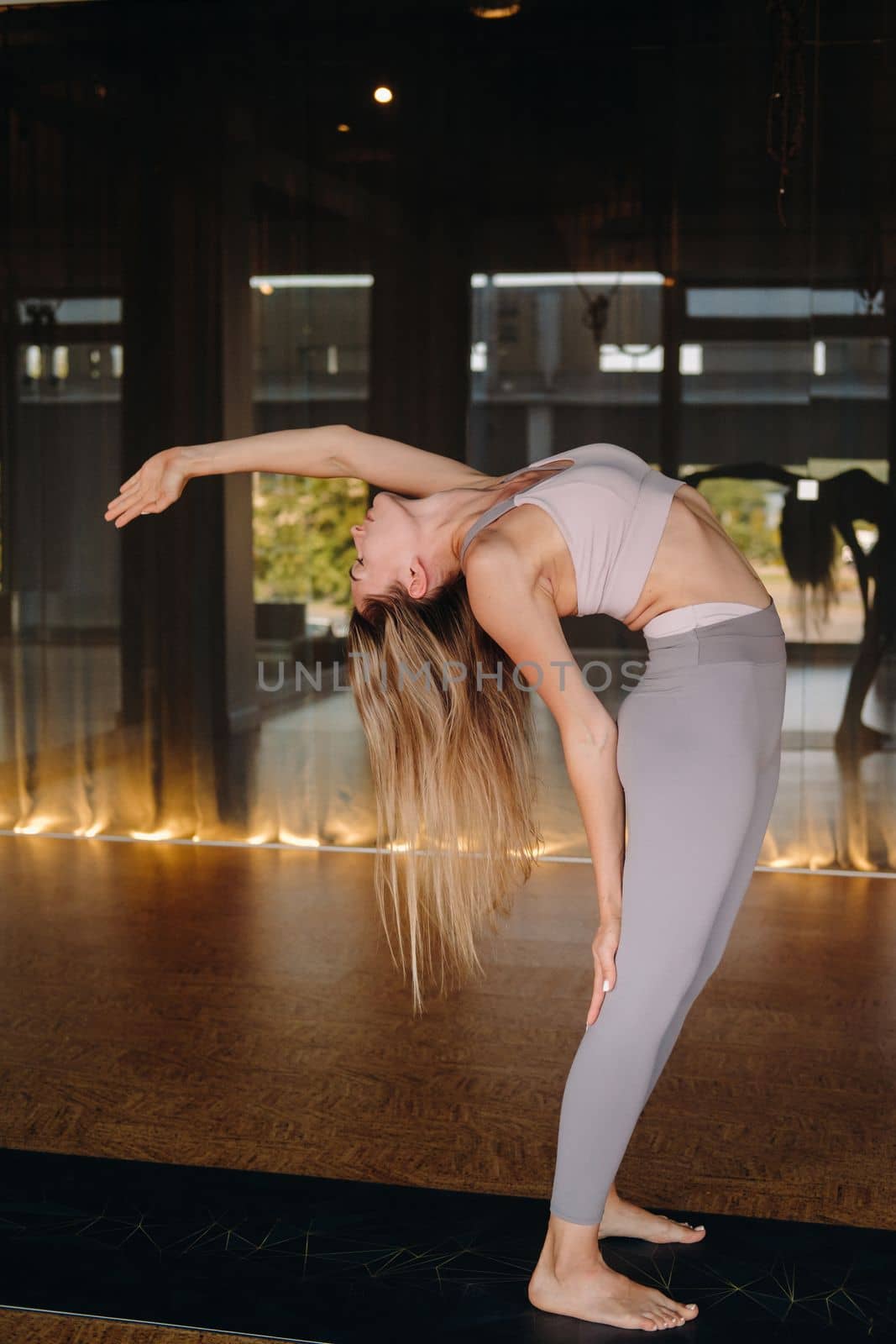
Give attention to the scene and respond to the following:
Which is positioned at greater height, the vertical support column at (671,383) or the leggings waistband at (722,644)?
the vertical support column at (671,383)

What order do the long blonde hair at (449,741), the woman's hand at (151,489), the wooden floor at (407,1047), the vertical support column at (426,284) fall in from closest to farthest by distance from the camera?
the long blonde hair at (449,741), the woman's hand at (151,489), the wooden floor at (407,1047), the vertical support column at (426,284)

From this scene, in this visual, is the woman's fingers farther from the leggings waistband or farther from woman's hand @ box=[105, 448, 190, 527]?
woman's hand @ box=[105, 448, 190, 527]

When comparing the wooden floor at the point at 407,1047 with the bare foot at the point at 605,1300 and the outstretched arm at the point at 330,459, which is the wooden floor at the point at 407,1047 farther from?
the outstretched arm at the point at 330,459

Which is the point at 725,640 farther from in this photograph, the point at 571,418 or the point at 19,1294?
the point at 571,418

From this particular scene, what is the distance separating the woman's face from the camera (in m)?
Answer: 1.83

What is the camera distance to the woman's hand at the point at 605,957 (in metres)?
1.70

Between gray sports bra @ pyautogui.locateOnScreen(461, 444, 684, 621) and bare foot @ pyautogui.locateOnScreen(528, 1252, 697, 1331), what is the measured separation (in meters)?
0.88

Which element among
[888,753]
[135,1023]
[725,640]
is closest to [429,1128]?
[135,1023]

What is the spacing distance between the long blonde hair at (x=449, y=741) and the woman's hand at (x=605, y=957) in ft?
0.83

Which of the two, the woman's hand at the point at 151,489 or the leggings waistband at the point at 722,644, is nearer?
the leggings waistband at the point at 722,644

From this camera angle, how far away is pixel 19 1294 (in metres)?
1.77

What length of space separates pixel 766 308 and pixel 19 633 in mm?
2833

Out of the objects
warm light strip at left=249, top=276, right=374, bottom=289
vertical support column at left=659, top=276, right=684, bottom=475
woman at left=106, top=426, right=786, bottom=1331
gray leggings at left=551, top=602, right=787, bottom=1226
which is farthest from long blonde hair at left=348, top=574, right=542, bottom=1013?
warm light strip at left=249, top=276, right=374, bottom=289

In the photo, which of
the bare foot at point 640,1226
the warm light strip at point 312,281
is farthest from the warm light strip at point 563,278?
the bare foot at point 640,1226
